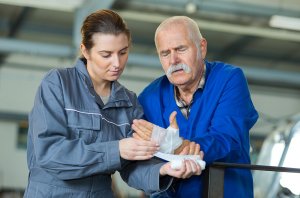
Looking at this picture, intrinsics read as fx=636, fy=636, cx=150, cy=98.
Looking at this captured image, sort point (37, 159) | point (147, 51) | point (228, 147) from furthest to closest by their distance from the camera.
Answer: point (147, 51)
point (228, 147)
point (37, 159)

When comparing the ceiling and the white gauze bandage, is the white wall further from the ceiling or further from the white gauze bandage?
the white gauze bandage

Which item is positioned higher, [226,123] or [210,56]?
[226,123]

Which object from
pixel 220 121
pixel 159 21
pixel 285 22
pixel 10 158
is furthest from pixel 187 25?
pixel 10 158

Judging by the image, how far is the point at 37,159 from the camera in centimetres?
239

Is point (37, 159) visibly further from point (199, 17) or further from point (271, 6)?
point (271, 6)

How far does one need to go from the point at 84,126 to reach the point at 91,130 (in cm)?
3

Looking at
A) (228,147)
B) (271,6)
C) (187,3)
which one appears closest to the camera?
(228,147)

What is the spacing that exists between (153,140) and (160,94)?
59cm

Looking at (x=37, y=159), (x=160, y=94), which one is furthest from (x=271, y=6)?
(x=37, y=159)

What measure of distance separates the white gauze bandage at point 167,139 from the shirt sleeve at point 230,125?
13 centimetres

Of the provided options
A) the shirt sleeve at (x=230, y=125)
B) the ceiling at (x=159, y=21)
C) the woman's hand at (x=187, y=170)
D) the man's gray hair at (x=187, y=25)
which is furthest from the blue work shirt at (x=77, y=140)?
the ceiling at (x=159, y=21)

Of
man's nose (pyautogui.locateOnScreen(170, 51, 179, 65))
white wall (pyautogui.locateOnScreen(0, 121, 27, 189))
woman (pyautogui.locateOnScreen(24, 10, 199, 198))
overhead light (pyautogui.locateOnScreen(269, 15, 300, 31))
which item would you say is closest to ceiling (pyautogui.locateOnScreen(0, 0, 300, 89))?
overhead light (pyautogui.locateOnScreen(269, 15, 300, 31))

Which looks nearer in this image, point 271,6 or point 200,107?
point 200,107

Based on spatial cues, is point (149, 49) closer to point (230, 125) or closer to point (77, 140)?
point (230, 125)
